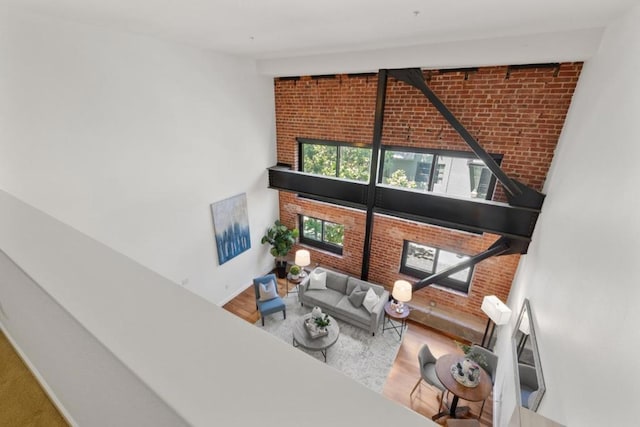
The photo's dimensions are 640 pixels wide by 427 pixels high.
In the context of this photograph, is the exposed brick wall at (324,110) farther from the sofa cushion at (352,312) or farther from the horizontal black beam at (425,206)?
the sofa cushion at (352,312)

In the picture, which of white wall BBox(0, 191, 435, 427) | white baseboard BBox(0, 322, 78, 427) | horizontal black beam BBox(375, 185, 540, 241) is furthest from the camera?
horizontal black beam BBox(375, 185, 540, 241)

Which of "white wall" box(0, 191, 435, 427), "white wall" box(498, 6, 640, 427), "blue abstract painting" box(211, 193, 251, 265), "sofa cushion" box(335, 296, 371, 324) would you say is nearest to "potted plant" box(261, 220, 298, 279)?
"blue abstract painting" box(211, 193, 251, 265)

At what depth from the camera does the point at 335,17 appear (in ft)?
8.79

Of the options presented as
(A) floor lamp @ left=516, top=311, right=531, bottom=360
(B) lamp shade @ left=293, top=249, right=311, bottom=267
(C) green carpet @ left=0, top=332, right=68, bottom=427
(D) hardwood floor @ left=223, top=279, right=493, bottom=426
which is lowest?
(D) hardwood floor @ left=223, top=279, right=493, bottom=426

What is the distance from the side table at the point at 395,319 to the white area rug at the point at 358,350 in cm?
12

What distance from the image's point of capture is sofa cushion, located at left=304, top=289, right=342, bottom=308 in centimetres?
519

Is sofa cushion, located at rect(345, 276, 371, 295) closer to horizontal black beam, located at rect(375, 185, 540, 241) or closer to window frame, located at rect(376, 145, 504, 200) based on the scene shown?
horizontal black beam, located at rect(375, 185, 540, 241)

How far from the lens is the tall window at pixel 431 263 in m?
4.95

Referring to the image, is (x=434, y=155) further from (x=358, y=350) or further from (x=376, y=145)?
(x=358, y=350)

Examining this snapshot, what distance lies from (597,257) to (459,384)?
2451 millimetres

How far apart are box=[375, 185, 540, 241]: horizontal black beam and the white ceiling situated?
6.72 feet

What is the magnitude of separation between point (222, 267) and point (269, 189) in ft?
6.31

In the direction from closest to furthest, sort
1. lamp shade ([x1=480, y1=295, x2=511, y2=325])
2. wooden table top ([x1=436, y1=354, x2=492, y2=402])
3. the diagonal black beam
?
1. wooden table top ([x1=436, y1=354, x2=492, y2=402])
2. the diagonal black beam
3. lamp shade ([x1=480, y1=295, x2=511, y2=325])

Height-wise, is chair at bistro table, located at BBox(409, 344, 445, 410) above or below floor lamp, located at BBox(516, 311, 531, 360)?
below
